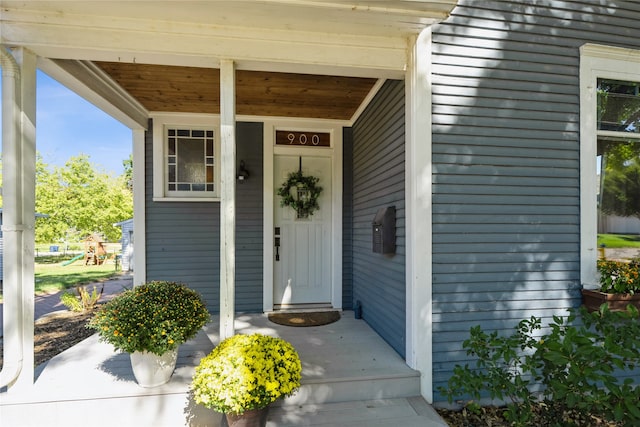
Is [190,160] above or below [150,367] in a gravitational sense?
above

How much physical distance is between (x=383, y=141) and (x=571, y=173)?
1584 mm

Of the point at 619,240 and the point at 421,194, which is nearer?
the point at 421,194

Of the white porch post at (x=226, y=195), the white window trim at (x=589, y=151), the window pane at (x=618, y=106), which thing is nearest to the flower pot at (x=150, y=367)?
the white porch post at (x=226, y=195)

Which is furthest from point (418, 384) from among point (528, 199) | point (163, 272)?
point (163, 272)

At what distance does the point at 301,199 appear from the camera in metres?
4.01

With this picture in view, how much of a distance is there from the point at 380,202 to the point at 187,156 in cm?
249

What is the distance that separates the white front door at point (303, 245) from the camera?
13.1 ft

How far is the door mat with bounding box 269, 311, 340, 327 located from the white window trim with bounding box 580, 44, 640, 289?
2.41 meters

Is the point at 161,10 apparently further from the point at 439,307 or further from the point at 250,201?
the point at 439,307

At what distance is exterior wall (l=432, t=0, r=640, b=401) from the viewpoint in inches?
96.5

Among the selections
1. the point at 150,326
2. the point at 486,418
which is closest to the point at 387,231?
the point at 486,418

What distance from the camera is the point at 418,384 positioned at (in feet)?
7.68

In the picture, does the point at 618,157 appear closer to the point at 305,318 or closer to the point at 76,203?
the point at 305,318

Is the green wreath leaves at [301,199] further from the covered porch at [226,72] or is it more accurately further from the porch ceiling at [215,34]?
the porch ceiling at [215,34]
